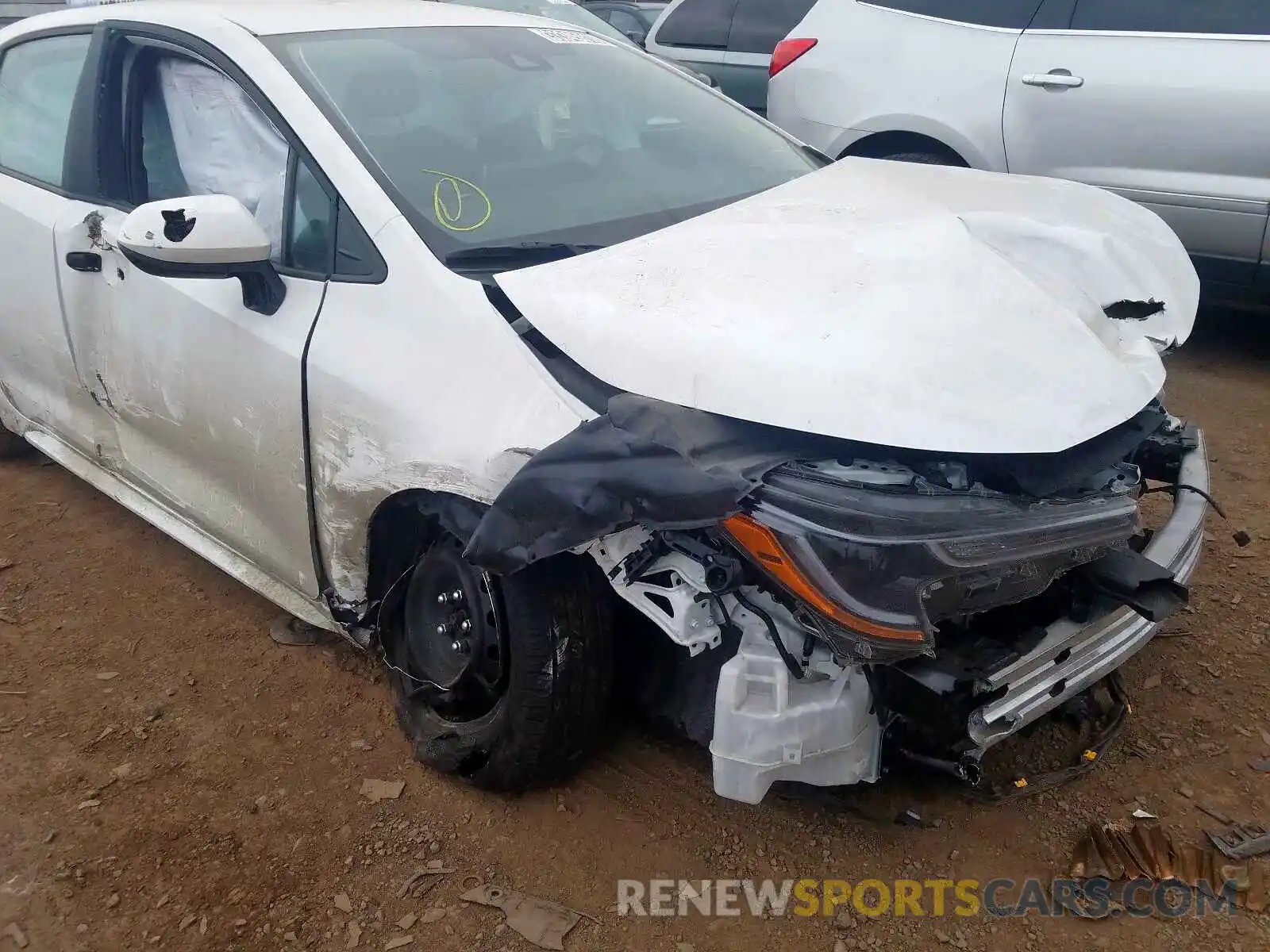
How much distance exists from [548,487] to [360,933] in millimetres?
1011

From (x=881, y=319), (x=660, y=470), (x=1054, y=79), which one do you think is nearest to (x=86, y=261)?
(x=660, y=470)

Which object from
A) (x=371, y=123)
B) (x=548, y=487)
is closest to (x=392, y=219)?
(x=371, y=123)

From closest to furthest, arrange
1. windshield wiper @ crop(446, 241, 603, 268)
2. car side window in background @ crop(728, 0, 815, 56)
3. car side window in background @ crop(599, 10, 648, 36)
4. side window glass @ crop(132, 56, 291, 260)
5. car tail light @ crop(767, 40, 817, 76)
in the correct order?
windshield wiper @ crop(446, 241, 603, 268), side window glass @ crop(132, 56, 291, 260), car tail light @ crop(767, 40, 817, 76), car side window in background @ crop(728, 0, 815, 56), car side window in background @ crop(599, 10, 648, 36)

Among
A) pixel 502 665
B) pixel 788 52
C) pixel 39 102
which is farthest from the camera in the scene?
pixel 788 52

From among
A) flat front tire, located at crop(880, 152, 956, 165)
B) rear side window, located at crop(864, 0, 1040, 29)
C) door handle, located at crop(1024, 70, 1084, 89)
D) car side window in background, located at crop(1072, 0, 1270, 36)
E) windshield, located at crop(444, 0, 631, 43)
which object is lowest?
flat front tire, located at crop(880, 152, 956, 165)

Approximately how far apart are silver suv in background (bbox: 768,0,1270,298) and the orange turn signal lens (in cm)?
350

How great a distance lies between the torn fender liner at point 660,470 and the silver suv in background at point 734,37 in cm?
569

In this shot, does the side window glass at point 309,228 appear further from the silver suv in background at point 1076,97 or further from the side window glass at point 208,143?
the silver suv in background at point 1076,97

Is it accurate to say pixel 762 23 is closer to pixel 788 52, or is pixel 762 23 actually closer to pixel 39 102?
pixel 788 52

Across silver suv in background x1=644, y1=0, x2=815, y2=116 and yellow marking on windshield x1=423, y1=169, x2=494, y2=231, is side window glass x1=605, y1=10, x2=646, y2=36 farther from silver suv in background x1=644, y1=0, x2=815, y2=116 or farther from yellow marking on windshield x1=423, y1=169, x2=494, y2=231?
yellow marking on windshield x1=423, y1=169, x2=494, y2=231

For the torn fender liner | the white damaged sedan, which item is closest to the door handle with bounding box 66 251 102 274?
the white damaged sedan

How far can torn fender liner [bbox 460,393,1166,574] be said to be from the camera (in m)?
1.79

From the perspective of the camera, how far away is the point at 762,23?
7.12m

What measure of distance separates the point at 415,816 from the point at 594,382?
112 centimetres
